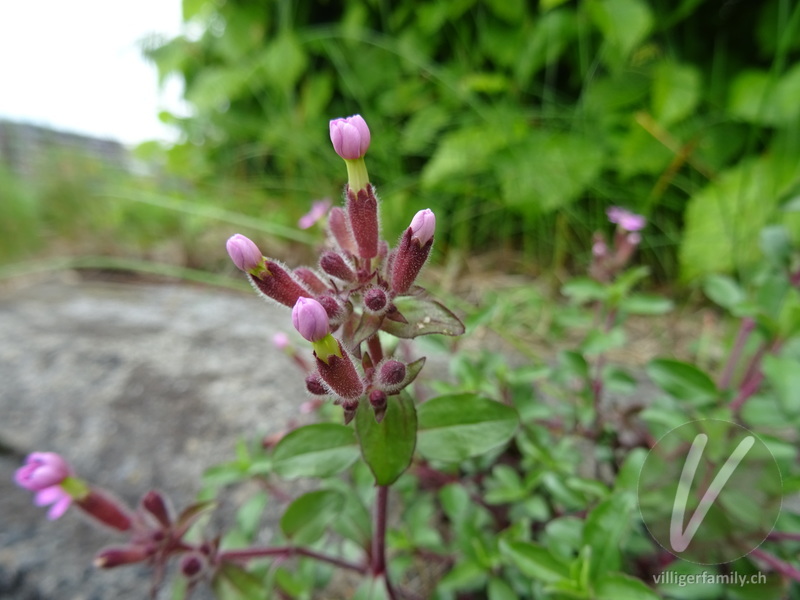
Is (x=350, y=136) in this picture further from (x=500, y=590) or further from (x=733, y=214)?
(x=733, y=214)

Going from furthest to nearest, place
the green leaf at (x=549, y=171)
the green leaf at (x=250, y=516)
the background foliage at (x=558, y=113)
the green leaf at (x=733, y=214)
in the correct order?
the green leaf at (x=549, y=171) < the background foliage at (x=558, y=113) < the green leaf at (x=733, y=214) < the green leaf at (x=250, y=516)

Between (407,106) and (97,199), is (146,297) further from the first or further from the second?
(97,199)

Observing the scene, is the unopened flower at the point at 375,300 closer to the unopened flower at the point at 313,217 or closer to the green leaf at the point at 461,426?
the green leaf at the point at 461,426

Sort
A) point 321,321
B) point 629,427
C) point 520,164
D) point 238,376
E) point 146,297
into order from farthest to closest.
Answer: point 146,297 < point 520,164 < point 238,376 < point 629,427 < point 321,321

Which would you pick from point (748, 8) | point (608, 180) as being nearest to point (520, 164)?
point (608, 180)

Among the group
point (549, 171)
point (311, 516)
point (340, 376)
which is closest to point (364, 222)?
point (340, 376)

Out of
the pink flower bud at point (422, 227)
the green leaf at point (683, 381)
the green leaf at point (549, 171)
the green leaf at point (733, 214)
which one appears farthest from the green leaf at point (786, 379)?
the green leaf at point (549, 171)
